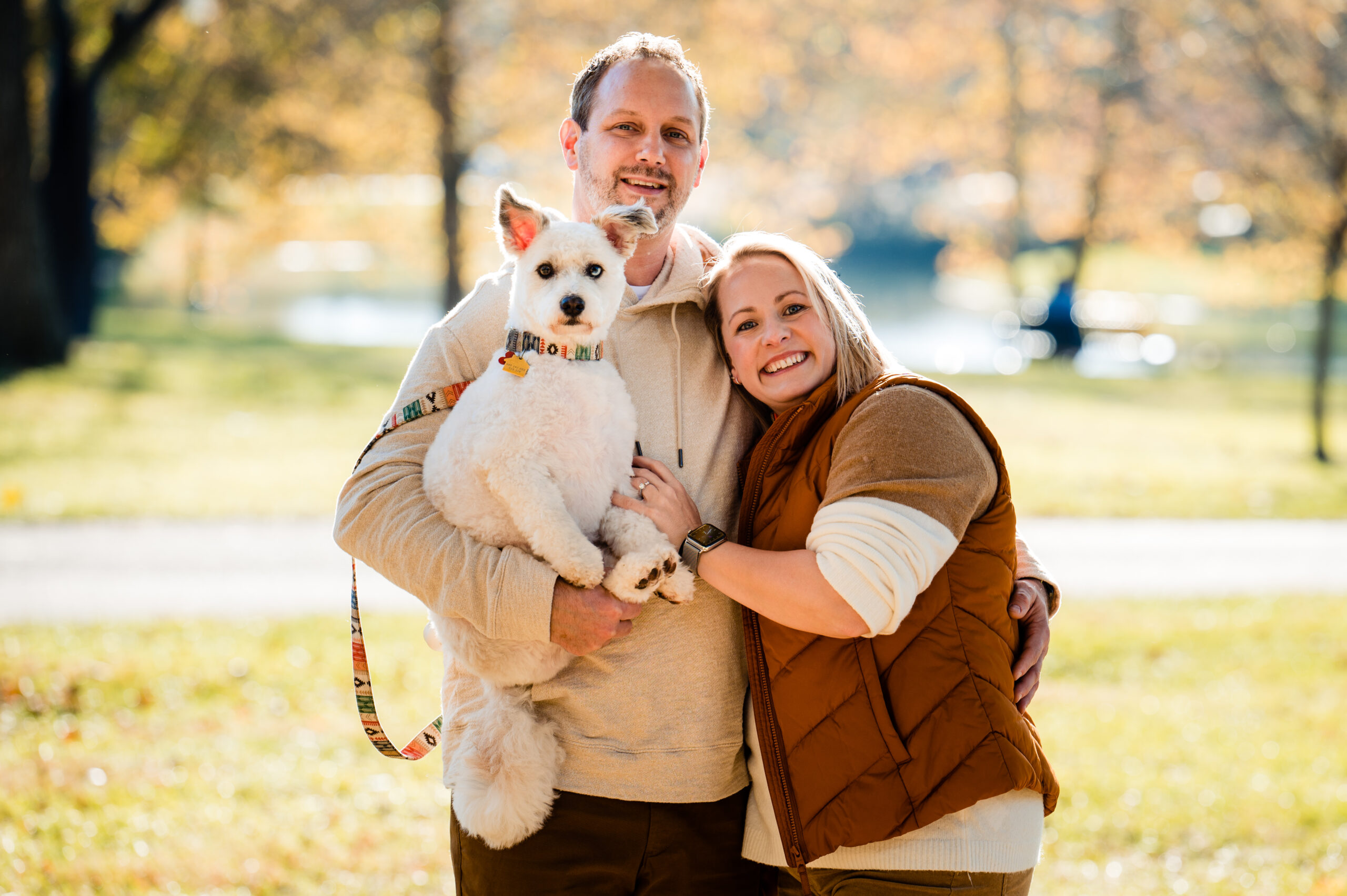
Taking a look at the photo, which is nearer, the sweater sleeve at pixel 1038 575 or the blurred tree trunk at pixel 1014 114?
the sweater sleeve at pixel 1038 575

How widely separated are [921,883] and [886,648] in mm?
513

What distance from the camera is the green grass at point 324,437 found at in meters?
10.4

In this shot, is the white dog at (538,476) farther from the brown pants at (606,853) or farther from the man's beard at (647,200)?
the man's beard at (647,200)

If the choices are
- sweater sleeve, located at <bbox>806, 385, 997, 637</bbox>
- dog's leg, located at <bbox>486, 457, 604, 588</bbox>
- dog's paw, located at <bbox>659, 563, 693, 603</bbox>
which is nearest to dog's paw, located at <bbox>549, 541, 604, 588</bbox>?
dog's leg, located at <bbox>486, 457, 604, 588</bbox>

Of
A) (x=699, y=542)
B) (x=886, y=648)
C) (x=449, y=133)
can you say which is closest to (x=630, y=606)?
(x=699, y=542)

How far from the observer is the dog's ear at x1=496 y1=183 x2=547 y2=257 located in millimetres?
2703

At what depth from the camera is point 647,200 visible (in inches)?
111

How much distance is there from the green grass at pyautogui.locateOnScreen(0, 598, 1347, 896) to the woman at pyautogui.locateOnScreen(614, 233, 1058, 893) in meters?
2.42

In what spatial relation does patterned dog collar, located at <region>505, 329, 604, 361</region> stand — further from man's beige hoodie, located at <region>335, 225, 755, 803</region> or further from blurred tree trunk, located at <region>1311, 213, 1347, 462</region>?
blurred tree trunk, located at <region>1311, 213, 1347, 462</region>

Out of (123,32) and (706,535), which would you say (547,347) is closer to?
(706,535)

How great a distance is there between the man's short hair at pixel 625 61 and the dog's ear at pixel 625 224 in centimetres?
36

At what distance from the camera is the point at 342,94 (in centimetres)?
1748

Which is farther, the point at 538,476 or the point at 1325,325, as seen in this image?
the point at 1325,325

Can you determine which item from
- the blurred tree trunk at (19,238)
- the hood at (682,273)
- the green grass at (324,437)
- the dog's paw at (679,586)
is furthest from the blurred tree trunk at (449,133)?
the dog's paw at (679,586)
